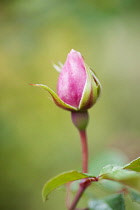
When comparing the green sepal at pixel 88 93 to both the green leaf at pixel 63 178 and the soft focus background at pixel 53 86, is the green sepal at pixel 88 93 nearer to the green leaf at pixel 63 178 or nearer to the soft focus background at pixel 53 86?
the green leaf at pixel 63 178

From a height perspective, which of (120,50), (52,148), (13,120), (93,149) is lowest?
(93,149)

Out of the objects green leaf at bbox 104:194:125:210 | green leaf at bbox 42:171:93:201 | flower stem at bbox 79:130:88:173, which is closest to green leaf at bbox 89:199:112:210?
green leaf at bbox 104:194:125:210

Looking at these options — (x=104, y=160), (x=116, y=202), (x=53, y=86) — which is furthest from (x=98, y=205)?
(x=53, y=86)

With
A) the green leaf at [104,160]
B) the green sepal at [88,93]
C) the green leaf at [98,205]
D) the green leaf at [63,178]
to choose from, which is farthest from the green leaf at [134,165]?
the green leaf at [104,160]

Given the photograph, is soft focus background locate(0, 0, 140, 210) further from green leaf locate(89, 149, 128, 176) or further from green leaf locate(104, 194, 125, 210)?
green leaf locate(104, 194, 125, 210)

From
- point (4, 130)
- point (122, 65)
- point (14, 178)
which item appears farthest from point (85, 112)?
point (122, 65)

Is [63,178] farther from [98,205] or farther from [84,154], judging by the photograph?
[98,205]

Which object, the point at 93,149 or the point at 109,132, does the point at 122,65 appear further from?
the point at 93,149
